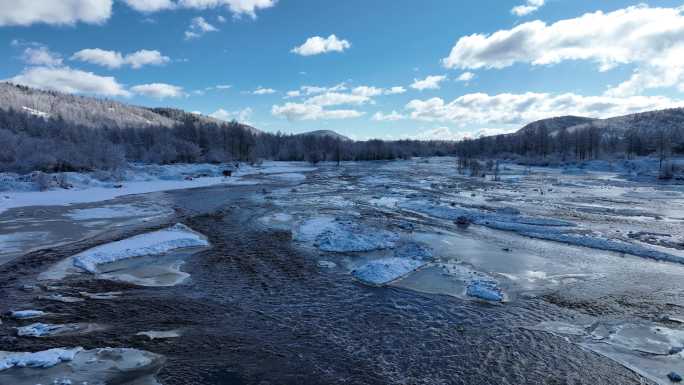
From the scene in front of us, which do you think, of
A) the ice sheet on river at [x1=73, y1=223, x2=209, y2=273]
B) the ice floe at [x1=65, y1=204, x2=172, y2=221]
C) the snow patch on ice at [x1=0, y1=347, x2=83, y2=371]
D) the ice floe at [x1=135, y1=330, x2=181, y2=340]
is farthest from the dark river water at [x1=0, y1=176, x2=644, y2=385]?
the ice floe at [x1=65, y1=204, x2=172, y2=221]

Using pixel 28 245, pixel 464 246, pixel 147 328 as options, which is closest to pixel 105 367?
pixel 147 328

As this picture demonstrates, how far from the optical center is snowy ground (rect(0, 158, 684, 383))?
11.1 m

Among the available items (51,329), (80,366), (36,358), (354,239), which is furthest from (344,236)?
(36,358)

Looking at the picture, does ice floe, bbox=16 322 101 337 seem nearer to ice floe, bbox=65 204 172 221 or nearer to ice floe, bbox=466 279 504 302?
ice floe, bbox=466 279 504 302

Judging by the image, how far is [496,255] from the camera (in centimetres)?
1811

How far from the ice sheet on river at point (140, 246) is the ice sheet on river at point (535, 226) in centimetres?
1681

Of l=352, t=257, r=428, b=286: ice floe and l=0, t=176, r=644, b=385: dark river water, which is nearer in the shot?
l=0, t=176, r=644, b=385: dark river water

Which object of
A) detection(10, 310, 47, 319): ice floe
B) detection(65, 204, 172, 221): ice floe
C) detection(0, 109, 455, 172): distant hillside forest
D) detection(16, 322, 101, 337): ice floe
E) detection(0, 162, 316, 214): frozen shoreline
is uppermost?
detection(0, 109, 455, 172): distant hillside forest

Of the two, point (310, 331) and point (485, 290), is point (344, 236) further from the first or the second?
point (310, 331)

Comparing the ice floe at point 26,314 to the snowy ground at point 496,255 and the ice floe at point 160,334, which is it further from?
the ice floe at point 160,334

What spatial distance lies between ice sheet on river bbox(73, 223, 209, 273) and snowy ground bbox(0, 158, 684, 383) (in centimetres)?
6

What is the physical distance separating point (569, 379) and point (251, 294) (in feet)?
30.5

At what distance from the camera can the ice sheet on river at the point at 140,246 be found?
16312mm

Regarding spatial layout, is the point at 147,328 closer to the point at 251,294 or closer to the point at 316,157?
the point at 251,294
